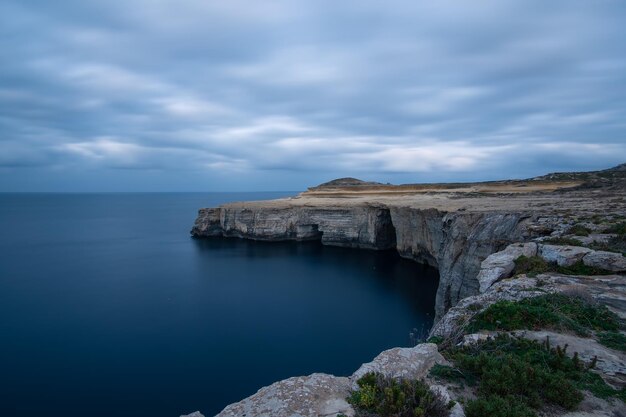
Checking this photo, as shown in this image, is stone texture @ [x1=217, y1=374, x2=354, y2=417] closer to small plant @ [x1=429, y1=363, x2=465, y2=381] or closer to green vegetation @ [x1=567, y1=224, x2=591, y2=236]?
small plant @ [x1=429, y1=363, x2=465, y2=381]

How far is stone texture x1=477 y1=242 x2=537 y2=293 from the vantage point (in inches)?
449

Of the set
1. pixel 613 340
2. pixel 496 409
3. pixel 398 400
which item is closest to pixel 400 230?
pixel 613 340

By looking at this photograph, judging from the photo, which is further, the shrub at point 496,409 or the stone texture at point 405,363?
the stone texture at point 405,363

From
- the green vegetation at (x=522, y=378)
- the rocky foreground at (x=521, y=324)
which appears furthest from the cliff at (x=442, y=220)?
the green vegetation at (x=522, y=378)

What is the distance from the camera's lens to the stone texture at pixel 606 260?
33.7 ft

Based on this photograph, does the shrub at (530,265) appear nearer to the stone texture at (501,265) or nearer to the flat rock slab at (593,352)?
the stone texture at (501,265)

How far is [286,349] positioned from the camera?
70.0 feet

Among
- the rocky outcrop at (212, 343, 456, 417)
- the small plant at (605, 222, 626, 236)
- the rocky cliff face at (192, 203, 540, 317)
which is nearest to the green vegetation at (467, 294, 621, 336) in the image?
the rocky outcrop at (212, 343, 456, 417)

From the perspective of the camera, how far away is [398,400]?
15.4ft

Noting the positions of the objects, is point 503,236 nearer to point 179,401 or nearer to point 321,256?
point 179,401

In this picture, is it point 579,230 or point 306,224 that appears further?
point 306,224

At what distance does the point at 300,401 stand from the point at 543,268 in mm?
9655

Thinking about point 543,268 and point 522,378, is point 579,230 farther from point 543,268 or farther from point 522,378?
point 522,378

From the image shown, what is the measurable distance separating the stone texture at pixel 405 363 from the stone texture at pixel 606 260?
746 centimetres
